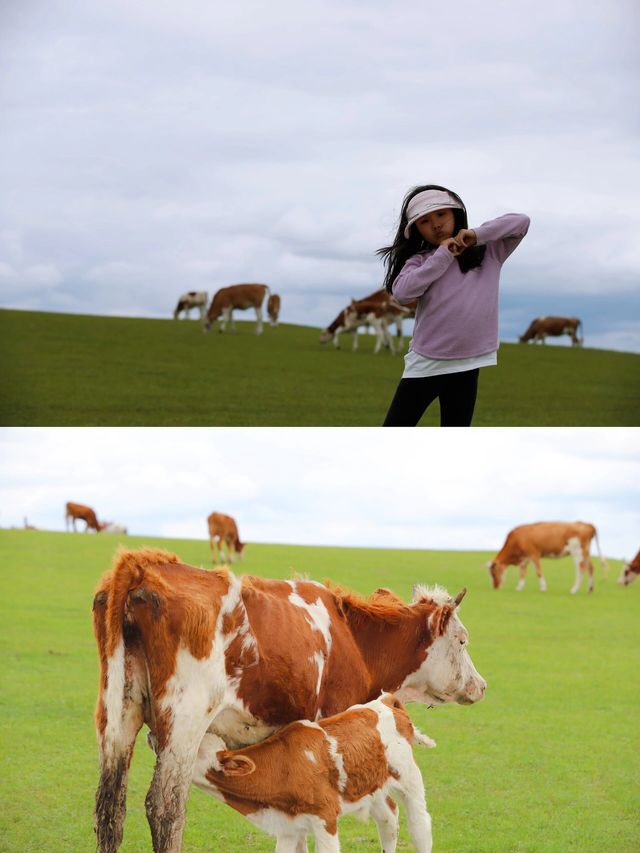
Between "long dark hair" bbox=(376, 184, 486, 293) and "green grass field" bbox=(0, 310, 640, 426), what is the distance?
152 inches

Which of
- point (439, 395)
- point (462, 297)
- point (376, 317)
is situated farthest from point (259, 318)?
point (462, 297)

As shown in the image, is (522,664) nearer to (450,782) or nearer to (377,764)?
(450,782)

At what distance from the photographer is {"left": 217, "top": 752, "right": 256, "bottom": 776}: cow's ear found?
3.40 metres

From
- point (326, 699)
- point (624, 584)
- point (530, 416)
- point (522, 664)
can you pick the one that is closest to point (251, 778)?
point (326, 699)

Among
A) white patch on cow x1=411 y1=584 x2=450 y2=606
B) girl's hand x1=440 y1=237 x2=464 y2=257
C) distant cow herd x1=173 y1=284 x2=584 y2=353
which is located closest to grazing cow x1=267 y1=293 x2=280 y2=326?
distant cow herd x1=173 y1=284 x2=584 y2=353

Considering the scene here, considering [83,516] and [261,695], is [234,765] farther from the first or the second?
[83,516]

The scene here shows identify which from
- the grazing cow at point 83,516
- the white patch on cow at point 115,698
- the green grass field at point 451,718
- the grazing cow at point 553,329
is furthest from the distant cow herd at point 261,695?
the grazing cow at point 553,329

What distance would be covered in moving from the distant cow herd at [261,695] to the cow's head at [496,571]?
4602 millimetres

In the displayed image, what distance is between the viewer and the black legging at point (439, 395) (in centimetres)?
510

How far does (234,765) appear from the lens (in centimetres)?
341

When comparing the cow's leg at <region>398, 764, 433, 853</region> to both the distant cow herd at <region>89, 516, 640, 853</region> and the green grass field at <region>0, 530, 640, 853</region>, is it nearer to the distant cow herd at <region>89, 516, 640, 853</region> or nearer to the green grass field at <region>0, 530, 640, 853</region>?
the distant cow herd at <region>89, 516, 640, 853</region>

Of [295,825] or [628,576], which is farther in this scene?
[628,576]

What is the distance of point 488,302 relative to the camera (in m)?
4.96

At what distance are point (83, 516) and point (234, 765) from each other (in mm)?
5272
